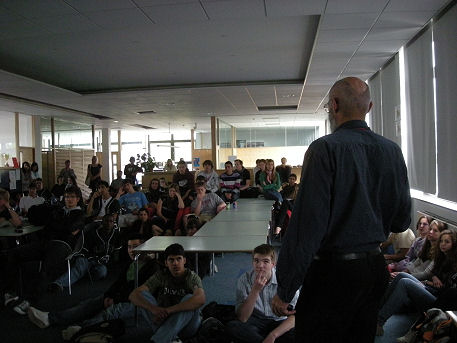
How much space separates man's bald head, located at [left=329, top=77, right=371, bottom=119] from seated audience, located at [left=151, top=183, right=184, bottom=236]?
4.62 metres

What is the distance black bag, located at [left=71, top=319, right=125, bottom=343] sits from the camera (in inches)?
112

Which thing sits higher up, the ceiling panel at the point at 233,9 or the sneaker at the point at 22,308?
the ceiling panel at the point at 233,9

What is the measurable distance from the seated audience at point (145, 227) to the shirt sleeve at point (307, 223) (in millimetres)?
4455

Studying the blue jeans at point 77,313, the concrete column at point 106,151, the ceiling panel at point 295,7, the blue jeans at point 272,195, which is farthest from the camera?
the concrete column at point 106,151

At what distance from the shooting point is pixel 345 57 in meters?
6.23

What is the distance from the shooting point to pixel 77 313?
3.50m

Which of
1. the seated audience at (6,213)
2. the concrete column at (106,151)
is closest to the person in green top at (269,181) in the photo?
the seated audience at (6,213)

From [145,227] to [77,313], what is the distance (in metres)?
2.20

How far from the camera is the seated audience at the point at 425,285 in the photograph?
3.20 metres

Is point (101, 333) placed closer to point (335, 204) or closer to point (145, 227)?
point (335, 204)

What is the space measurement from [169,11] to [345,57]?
3158 mm

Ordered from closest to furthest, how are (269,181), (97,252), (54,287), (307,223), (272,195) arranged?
(307,223) < (54,287) < (97,252) < (272,195) < (269,181)

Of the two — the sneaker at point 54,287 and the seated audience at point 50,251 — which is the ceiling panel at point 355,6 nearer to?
the seated audience at point 50,251

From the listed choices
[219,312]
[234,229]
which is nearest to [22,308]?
[219,312]
